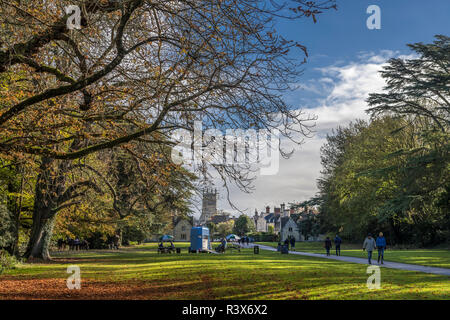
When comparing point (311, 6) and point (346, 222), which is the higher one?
point (311, 6)

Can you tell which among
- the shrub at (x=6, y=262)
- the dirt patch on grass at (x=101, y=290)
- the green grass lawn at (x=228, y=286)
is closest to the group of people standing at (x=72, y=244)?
the shrub at (x=6, y=262)

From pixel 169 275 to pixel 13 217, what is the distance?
12346 mm

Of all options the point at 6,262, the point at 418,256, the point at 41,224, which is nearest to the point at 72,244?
the point at 41,224

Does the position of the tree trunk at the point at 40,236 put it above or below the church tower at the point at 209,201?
below

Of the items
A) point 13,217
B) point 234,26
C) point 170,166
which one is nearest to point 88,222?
point 13,217

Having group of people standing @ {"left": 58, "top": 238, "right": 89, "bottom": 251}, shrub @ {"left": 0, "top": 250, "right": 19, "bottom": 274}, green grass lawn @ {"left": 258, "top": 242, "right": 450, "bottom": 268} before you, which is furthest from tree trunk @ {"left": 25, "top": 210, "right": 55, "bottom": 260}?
group of people standing @ {"left": 58, "top": 238, "right": 89, "bottom": 251}

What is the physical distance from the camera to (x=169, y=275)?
56.3 ft

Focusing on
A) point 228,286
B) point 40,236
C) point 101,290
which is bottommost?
point 101,290

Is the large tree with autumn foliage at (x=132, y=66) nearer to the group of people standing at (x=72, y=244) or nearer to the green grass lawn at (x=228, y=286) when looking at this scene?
the green grass lawn at (x=228, y=286)

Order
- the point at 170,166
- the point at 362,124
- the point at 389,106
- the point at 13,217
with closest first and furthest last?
the point at 170,166 → the point at 13,217 → the point at 389,106 → the point at 362,124

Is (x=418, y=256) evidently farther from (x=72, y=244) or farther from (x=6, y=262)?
(x=72, y=244)

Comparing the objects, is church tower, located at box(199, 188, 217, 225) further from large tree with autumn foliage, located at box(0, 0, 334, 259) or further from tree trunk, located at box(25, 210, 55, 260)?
tree trunk, located at box(25, 210, 55, 260)
